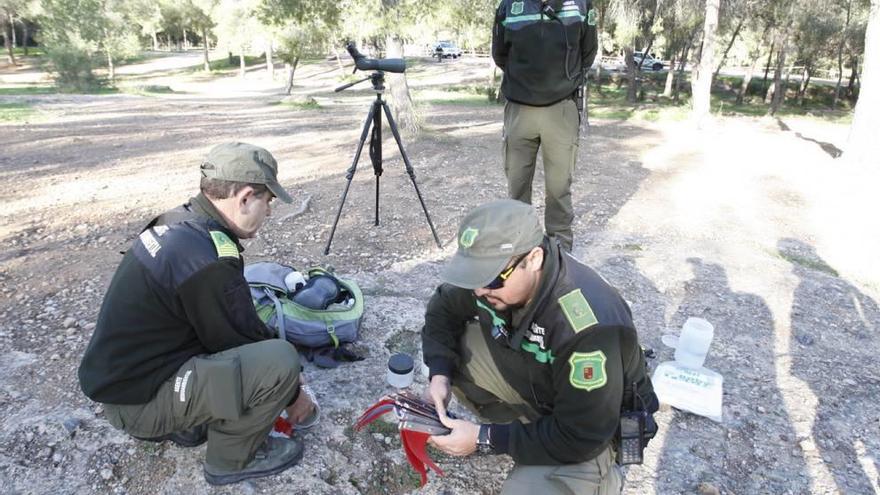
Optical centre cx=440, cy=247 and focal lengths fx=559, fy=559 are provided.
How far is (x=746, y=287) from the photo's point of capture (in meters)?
4.42

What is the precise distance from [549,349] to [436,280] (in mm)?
2563

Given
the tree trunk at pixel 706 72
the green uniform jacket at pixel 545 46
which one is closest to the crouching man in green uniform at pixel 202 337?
the green uniform jacket at pixel 545 46

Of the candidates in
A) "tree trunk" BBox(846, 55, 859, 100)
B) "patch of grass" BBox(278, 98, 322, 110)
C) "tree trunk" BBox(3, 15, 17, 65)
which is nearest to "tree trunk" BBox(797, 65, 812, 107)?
"tree trunk" BBox(846, 55, 859, 100)

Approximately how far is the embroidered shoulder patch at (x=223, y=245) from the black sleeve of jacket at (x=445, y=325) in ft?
2.85

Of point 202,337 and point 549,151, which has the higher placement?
point 549,151

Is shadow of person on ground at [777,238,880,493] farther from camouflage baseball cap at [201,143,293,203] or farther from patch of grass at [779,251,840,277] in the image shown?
camouflage baseball cap at [201,143,293,203]

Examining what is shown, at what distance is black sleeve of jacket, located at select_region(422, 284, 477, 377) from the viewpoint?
2408 mm

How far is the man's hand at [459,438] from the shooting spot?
80.4 inches

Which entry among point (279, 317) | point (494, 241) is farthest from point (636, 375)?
point (279, 317)

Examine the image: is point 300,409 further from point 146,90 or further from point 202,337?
point 146,90

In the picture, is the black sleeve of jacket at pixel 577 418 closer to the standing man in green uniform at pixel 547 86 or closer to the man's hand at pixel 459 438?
the man's hand at pixel 459 438

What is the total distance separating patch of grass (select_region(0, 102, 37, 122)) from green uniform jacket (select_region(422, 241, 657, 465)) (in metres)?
14.3

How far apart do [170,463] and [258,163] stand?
1363 millimetres

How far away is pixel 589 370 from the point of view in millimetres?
1739
